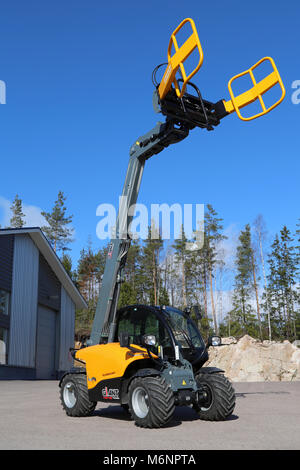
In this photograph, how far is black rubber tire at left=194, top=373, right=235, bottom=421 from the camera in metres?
8.46

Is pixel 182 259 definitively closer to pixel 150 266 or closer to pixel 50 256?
Result: pixel 150 266

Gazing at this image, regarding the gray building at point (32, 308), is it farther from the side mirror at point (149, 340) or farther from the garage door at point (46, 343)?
the side mirror at point (149, 340)

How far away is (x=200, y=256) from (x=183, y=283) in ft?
13.1

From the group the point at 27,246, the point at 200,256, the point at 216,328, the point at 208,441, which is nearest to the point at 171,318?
the point at 208,441

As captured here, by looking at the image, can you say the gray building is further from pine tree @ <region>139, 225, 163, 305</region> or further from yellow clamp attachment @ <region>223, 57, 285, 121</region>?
pine tree @ <region>139, 225, 163, 305</region>

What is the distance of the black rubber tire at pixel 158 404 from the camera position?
7496 mm

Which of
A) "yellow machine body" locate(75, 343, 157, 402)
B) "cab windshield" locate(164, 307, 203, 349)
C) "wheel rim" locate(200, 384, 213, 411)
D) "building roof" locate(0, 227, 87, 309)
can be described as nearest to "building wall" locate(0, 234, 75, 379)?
"building roof" locate(0, 227, 87, 309)

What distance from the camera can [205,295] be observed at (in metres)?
56.6

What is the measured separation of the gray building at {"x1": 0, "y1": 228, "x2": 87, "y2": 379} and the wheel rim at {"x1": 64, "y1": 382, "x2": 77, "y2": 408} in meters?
15.3

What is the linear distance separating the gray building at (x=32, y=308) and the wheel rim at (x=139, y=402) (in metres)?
17.4

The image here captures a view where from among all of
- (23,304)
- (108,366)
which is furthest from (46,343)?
(108,366)

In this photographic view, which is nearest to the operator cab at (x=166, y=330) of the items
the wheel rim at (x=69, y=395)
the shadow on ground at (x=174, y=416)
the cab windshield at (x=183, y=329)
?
the cab windshield at (x=183, y=329)

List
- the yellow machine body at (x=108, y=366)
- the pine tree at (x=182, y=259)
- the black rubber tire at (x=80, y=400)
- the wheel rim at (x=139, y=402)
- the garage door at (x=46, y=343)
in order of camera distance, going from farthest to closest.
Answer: the pine tree at (x=182, y=259), the garage door at (x=46, y=343), the black rubber tire at (x=80, y=400), the yellow machine body at (x=108, y=366), the wheel rim at (x=139, y=402)
